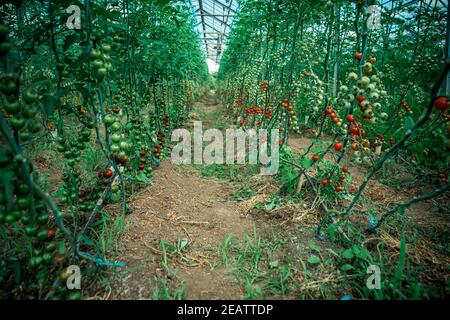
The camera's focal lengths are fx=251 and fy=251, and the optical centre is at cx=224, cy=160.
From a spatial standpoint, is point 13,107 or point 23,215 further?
point 23,215

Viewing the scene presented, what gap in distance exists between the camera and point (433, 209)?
240cm

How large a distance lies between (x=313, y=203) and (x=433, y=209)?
1226mm

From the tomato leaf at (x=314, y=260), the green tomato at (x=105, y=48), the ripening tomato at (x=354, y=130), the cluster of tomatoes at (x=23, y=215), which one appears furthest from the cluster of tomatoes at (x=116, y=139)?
the ripening tomato at (x=354, y=130)

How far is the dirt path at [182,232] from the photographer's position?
1.49 meters

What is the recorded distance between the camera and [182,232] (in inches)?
81.1

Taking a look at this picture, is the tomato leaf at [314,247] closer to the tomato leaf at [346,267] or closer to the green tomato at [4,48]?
the tomato leaf at [346,267]

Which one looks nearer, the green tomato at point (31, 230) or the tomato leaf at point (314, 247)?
the green tomato at point (31, 230)

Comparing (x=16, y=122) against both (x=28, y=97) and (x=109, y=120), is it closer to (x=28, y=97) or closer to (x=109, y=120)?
(x=28, y=97)

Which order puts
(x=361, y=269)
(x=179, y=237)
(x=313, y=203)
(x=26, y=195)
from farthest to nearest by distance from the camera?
(x=313, y=203) → (x=179, y=237) → (x=361, y=269) → (x=26, y=195)

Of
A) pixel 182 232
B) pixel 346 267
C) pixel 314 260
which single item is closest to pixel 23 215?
pixel 182 232
